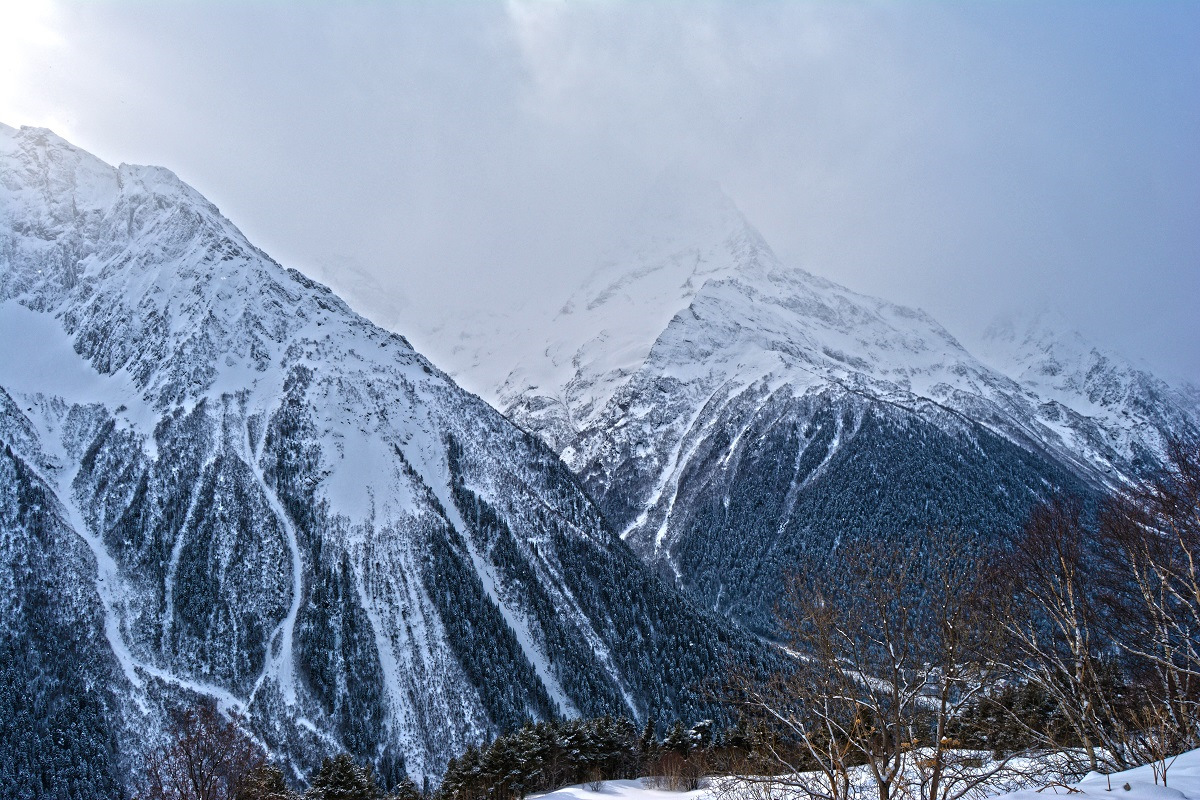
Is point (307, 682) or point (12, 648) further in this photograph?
point (307, 682)

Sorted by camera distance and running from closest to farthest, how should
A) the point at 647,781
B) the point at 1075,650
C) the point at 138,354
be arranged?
the point at 1075,650 < the point at 647,781 < the point at 138,354

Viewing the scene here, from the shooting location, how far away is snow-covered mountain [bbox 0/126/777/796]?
105375mm

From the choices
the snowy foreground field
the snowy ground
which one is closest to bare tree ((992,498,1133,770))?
the snowy foreground field

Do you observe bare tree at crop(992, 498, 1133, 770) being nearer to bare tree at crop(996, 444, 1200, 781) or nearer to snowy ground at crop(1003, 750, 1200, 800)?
bare tree at crop(996, 444, 1200, 781)

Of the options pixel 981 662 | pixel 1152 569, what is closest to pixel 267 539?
pixel 981 662

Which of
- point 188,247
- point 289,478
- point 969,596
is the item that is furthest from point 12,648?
point 969,596

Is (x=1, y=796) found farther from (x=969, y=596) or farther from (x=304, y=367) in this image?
(x=969, y=596)

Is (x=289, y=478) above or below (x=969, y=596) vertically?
above

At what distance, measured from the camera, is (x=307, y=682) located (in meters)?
113

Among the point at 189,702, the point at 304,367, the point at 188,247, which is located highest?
the point at 188,247

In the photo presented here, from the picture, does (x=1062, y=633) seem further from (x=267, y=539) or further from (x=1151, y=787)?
(x=267, y=539)

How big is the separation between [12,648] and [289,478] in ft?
163

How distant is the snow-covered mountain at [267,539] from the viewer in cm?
10538

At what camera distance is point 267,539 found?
129m
